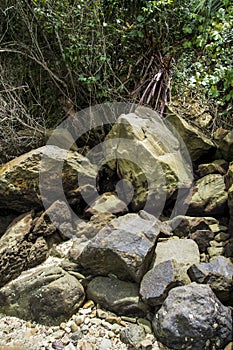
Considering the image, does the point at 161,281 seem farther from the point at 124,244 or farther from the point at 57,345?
the point at 57,345

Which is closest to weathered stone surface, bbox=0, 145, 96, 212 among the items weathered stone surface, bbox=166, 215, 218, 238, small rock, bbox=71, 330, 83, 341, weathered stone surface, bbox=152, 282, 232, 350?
weathered stone surface, bbox=166, 215, 218, 238

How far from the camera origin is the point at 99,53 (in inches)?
122

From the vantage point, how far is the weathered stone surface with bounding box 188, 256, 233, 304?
1.84 meters

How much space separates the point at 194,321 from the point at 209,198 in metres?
1.06

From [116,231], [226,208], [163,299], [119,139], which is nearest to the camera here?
[163,299]

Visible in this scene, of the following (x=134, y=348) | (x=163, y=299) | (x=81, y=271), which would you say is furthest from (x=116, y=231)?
(x=134, y=348)

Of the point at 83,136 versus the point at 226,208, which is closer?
the point at 226,208

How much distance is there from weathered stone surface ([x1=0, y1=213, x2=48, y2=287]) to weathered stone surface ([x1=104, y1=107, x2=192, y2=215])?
0.85 m

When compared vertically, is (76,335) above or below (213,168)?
below

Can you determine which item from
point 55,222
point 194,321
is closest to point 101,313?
point 194,321

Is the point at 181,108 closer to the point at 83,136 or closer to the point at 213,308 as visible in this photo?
the point at 83,136

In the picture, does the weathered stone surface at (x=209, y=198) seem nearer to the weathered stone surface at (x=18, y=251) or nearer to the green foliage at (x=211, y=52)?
the green foliage at (x=211, y=52)

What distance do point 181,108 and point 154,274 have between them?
181 cm

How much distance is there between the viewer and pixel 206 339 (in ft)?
5.31
